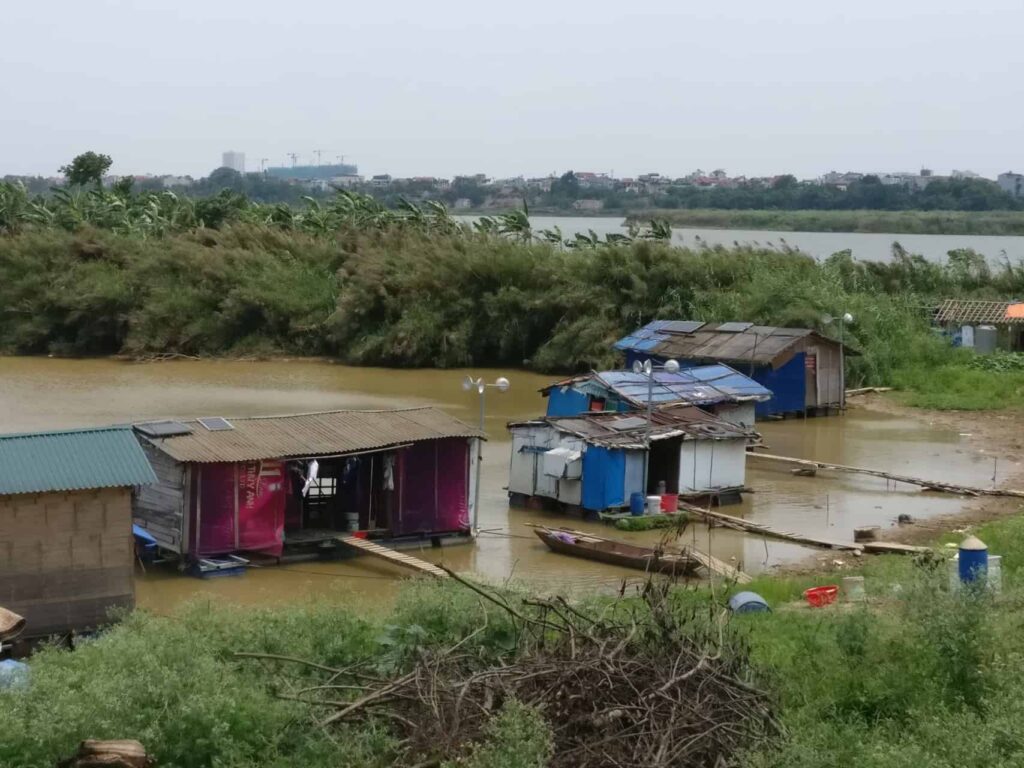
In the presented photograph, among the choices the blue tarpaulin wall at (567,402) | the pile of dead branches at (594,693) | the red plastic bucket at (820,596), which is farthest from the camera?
the blue tarpaulin wall at (567,402)

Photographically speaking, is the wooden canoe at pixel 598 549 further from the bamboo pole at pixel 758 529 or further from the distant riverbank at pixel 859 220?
the distant riverbank at pixel 859 220

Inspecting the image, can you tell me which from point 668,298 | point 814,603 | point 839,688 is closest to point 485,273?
point 668,298

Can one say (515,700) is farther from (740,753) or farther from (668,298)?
(668,298)

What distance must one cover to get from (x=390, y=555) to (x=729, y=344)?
49.1ft

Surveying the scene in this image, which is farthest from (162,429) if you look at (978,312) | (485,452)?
(978,312)

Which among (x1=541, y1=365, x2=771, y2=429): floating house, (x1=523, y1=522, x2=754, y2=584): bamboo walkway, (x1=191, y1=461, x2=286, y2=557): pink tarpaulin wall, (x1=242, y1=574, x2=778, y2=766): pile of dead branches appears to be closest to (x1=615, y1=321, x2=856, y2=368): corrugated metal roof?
(x1=541, y1=365, x2=771, y2=429): floating house

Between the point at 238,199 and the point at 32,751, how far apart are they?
47449 millimetres

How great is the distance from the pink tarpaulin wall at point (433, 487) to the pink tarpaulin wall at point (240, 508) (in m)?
1.85

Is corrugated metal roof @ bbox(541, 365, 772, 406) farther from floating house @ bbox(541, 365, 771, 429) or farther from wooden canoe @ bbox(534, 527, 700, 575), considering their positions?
wooden canoe @ bbox(534, 527, 700, 575)

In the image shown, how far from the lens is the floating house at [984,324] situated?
36.8 meters

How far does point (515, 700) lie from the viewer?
28.2ft

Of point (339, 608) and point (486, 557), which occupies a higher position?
point (339, 608)

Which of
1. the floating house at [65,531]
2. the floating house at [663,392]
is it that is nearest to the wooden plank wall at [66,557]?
the floating house at [65,531]

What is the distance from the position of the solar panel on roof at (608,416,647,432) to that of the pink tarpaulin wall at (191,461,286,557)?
19.1 feet
